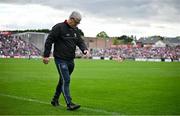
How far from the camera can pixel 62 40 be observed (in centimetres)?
1085

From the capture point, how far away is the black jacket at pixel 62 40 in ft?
35.2

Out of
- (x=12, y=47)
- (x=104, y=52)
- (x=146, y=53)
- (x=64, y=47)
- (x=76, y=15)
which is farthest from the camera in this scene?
(x=104, y=52)

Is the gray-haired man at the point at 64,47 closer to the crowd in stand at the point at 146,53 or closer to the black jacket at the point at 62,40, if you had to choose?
the black jacket at the point at 62,40

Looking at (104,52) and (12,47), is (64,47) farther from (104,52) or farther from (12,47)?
(104,52)

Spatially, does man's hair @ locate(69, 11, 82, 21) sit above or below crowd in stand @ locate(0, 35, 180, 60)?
above

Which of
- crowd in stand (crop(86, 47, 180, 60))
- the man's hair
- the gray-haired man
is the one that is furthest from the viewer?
crowd in stand (crop(86, 47, 180, 60))

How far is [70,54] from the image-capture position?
10852 mm

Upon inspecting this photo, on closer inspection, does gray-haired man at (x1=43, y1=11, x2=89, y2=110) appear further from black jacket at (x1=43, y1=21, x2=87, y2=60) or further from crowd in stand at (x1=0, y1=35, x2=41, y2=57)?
crowd in stand at (x1=0, y1=35, x2=41, y2=57)

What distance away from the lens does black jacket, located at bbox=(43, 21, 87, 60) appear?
423 inches

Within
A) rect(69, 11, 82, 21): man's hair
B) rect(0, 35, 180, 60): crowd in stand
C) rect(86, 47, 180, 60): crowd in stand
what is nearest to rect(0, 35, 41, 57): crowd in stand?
rect(0, 35, 180, 60): crowd in stand

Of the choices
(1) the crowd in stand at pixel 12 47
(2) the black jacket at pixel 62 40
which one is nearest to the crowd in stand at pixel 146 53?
(1) the crowd in stand at pixel 12 47

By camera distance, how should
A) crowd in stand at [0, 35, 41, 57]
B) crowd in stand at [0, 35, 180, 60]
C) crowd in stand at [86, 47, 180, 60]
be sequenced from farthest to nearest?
crowd in stand at [86, 47, 180, 60] < crowd in stand at [0, 35, 180, 60] < crowd in stand at [0, 35, 41, 57]

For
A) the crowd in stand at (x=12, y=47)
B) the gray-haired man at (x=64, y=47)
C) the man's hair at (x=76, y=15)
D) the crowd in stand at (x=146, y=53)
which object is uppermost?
the man's hair at (x=76, y=15)

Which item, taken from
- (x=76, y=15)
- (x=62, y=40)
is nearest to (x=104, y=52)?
(x=62, y=40)
